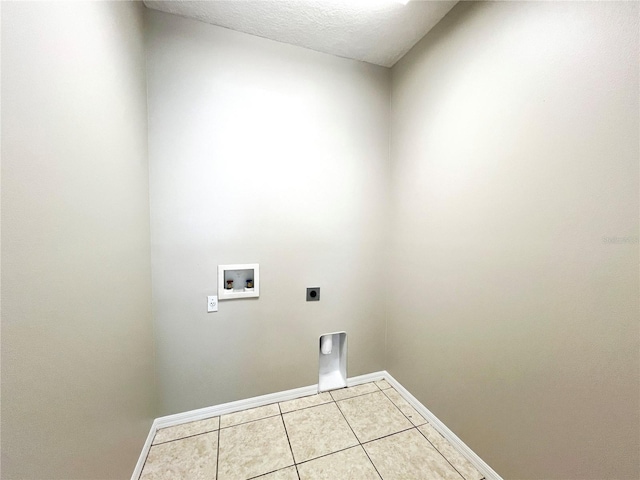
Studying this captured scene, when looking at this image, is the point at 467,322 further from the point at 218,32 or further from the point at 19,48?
the point at 218,32

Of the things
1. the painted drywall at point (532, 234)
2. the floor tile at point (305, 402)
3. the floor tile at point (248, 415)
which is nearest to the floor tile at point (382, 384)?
the painted drywall at point (532, 234)

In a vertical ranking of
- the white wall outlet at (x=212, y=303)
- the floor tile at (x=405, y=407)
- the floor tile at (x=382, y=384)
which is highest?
the white wall outlet at (x=212, y=303)

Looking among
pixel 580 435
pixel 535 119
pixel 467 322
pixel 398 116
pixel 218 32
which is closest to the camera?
pixel 580 435

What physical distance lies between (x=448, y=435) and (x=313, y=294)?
1.22 meters

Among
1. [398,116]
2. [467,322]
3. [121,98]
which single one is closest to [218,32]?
[121,98]

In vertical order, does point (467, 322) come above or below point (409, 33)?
below

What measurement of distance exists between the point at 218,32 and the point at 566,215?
2.20 m

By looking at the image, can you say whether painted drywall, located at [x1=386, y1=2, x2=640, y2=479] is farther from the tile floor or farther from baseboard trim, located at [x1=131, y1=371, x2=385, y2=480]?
baseboard trim, located at [x1=131, y1=371, x2=385, y2=480]

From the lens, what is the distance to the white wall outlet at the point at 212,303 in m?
1.59

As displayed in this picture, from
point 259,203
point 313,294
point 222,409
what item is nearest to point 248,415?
point 222,409

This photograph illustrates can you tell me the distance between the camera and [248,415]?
5.37 ft

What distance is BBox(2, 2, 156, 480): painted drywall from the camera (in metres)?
0.57

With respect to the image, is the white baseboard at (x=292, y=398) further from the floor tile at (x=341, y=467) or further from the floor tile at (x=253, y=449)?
the floor tile at (x=341, y=467)

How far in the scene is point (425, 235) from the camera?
65.2 inches
